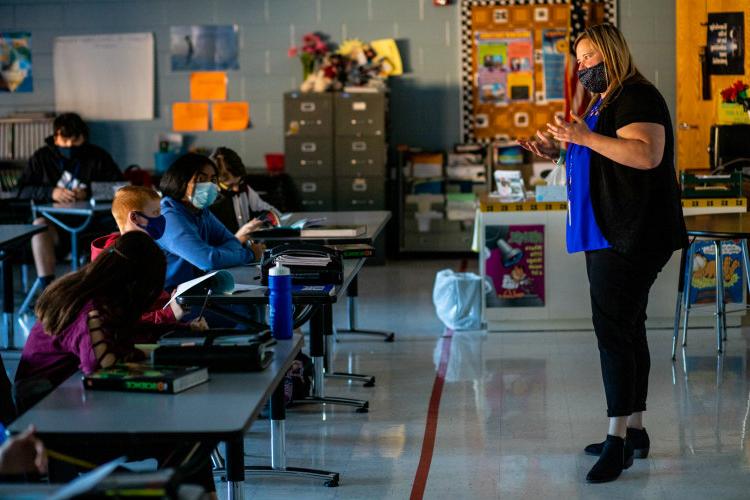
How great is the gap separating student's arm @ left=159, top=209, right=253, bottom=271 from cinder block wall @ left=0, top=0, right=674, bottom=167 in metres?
5.54

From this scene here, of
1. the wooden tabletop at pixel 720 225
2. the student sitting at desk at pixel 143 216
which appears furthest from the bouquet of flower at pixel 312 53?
the student sitting at desk at pixel 143 216

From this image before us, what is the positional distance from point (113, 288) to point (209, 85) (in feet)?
24.3

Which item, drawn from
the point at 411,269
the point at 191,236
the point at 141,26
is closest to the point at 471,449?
the point at 191,236

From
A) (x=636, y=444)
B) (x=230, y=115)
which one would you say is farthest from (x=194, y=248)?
(x=230, y=115)

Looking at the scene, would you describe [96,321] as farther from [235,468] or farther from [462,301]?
[462,301]

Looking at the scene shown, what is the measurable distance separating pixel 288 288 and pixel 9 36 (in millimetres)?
7992

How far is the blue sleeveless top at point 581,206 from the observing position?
368cm

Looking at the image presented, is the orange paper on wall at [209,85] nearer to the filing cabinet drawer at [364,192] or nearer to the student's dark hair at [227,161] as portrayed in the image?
the filing cabinet drawer at [364,192]

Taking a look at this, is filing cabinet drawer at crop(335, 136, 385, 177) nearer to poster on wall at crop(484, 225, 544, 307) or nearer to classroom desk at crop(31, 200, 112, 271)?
classroom desk at crop(31, 200, 112, 271)

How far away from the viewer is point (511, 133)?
9.89m

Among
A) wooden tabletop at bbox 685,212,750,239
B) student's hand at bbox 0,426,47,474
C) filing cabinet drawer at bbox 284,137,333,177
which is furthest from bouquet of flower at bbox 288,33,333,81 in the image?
student's hand at bbox 0,426,47,474

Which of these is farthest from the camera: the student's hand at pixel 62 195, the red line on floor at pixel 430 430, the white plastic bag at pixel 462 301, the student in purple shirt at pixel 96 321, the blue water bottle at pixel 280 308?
the student's hand at pixel 62 195

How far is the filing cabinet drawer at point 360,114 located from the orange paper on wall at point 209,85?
46.5 inches

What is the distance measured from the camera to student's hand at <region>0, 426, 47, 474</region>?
2.07 metres
